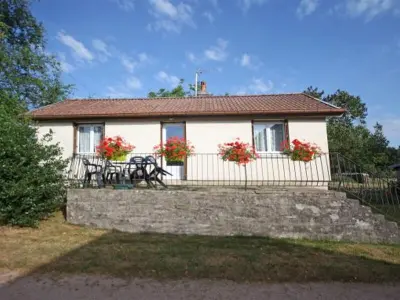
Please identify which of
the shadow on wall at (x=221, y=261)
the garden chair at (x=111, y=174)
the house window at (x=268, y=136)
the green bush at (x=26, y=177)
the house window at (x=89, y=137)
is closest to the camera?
the shadow on wall at (x=221, y=261)

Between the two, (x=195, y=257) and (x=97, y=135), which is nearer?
(x=195, y=257)

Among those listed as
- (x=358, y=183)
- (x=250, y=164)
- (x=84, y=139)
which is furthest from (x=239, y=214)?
(x=84, y=139)

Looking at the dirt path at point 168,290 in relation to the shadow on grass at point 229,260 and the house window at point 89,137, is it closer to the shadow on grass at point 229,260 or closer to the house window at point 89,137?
the shadow on grass at point 229,260

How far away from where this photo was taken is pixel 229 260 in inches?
192

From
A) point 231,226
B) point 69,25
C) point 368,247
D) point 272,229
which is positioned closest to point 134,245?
point 231,226

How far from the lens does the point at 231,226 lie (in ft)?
21.5

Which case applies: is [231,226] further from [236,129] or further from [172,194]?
[236,129]

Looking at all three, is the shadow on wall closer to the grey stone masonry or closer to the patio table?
the grey stone masonry

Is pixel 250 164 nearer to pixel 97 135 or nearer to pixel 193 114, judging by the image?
pixel 193 114

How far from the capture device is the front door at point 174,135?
9.92 meters

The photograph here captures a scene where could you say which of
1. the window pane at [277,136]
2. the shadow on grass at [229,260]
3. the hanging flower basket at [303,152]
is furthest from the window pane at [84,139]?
the hanging flower basket at [303,152]

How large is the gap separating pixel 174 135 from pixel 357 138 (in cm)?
2558

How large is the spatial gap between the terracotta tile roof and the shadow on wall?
16.0 ft

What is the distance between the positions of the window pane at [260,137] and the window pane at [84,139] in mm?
6323
